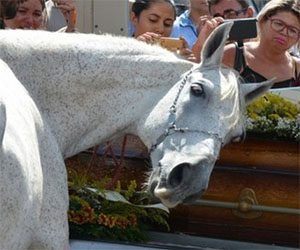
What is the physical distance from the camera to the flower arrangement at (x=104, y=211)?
11.6 ft

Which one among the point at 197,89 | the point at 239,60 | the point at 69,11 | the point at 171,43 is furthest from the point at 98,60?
the point at 69,11

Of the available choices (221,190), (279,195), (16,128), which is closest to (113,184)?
(221,190)

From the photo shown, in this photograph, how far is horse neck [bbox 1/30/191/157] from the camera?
2.55 metres

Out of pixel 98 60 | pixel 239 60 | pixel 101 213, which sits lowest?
pixel 101 213

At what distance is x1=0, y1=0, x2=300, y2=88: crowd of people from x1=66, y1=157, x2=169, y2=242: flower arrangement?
69 cm

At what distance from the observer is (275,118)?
370 centimetres

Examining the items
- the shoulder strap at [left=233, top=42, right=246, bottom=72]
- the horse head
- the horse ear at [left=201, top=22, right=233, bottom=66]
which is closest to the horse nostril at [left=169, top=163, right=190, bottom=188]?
the horse head

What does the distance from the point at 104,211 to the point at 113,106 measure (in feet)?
3.63

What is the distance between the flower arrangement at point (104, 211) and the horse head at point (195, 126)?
3.41ft

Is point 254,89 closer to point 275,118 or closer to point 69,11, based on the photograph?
point 275,118

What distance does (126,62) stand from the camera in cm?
259

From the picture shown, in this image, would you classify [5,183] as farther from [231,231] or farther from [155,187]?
[231,231]

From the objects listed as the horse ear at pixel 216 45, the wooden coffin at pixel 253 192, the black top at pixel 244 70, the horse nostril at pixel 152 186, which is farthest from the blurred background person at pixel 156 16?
the horse nostril at pixel 152 186

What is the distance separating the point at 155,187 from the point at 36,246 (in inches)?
16.1
